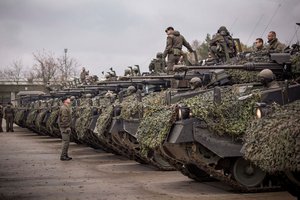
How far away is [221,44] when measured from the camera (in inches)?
516

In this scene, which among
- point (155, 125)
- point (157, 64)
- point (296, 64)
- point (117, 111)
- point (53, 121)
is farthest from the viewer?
point (53, 121)

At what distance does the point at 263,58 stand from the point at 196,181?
253 cm

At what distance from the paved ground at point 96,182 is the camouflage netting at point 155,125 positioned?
800 millimetres

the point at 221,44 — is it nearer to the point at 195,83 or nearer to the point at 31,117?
the point at 195,83

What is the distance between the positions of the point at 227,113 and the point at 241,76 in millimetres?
2253

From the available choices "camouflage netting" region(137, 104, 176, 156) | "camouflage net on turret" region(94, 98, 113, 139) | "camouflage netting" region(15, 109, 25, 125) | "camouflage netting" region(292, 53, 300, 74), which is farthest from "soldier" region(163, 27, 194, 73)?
"camouflage netting" region(15, 109, 25, 125)

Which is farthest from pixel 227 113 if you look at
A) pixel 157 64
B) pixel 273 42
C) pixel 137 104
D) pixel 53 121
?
pixel 53 121

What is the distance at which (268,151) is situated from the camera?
6.26 meters

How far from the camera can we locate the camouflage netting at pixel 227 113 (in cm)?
824

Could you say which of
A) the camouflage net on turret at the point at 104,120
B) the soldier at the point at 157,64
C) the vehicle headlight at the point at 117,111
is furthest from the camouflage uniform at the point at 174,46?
the soldier at the point at 157,64

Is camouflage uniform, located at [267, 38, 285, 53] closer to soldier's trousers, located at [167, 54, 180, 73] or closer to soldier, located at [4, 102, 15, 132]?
soldier's trousers, located at [167, 54, 180, 73]

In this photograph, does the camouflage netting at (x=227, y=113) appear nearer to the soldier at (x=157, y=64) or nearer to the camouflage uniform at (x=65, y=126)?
the camouflage uniform at (x=65, y=126)

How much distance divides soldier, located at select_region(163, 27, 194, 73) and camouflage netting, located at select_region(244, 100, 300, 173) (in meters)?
7.07

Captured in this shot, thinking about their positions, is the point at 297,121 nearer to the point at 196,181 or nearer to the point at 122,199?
the point at 122,199
